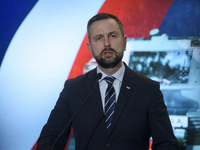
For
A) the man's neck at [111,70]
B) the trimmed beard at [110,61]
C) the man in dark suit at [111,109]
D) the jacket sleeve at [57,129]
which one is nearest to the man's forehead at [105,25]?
the man in dark suit at [111,109]

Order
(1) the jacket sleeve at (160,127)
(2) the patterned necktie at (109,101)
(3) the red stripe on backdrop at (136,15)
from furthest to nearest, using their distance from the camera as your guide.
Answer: (3) the red stripe on backdrop at (136,15) → (2) the patterned necktie at (109,101) → (1) the jacket sleeve at (160,127)

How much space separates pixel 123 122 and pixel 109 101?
171 millimetres

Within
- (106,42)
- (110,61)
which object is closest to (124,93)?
(110,61)

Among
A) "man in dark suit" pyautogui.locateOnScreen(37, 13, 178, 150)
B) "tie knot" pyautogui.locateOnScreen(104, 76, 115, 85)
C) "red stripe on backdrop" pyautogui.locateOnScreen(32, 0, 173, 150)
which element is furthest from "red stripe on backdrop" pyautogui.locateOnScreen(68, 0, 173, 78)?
"tie knot" pyautogui.locateOnScreen(104, 76, 115, 85)

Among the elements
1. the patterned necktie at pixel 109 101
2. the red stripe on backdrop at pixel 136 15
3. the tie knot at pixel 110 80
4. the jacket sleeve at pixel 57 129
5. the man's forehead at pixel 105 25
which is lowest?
the jacket sleeve at pixel 57 129

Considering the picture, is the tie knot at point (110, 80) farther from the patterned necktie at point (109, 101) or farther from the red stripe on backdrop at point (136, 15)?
the red stripe on backdrop at point (136, 15)

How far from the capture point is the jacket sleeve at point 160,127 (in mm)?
1224

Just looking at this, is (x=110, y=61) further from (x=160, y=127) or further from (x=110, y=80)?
(x=160, y=127)

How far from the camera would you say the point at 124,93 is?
1.37 metres

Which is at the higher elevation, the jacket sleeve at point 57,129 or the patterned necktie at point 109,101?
the patterned necktie at point 109,101

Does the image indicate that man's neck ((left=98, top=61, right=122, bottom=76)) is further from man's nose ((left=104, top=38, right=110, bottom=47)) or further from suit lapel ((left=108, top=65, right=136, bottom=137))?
man's nose ((left=104, top=38, right=110, bottom=47))

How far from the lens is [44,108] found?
2262mm

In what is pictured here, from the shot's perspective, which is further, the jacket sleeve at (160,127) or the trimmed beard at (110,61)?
the trimmed beard at (110,61)

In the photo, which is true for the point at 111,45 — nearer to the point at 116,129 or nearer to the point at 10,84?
the point at 116,129
